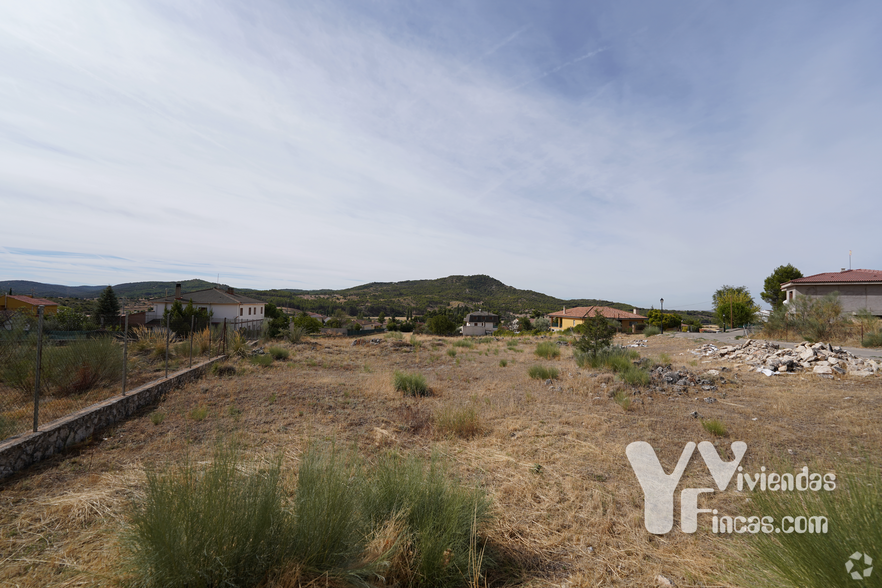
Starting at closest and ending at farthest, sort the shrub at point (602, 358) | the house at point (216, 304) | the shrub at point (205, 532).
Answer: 1. the shrub at point (205, 532)
2. the shrub at point (602, 358)
3. the house at point (216, 304)

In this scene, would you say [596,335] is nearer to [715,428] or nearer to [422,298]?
[715,428]

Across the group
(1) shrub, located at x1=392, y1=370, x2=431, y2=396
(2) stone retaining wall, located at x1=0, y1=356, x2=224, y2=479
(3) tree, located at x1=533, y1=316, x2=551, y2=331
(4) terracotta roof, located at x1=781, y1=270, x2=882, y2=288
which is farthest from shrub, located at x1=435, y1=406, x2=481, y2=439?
(3) tree, located at x1=533, y1=316, x2=551, y2=331

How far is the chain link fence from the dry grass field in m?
0.85

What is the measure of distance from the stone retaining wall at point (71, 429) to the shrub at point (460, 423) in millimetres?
5208

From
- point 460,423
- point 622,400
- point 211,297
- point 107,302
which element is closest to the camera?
point 460,423

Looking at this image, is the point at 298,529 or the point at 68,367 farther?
the point at 68,367

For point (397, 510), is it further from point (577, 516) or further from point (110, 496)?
point (110, 496)

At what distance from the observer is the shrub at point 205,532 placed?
1869 mm

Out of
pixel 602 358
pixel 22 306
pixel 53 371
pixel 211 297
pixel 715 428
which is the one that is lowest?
pixel 715 428

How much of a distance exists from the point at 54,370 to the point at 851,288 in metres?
38.5

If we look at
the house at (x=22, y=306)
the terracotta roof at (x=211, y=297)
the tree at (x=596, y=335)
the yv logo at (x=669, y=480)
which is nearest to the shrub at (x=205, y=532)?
the yv logo at (x=669, y=480)

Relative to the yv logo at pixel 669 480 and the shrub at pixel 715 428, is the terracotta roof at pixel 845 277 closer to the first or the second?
the shrub at pixel 715 428

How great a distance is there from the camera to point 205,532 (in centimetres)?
195

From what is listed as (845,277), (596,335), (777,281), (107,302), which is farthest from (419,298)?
(596,335)
